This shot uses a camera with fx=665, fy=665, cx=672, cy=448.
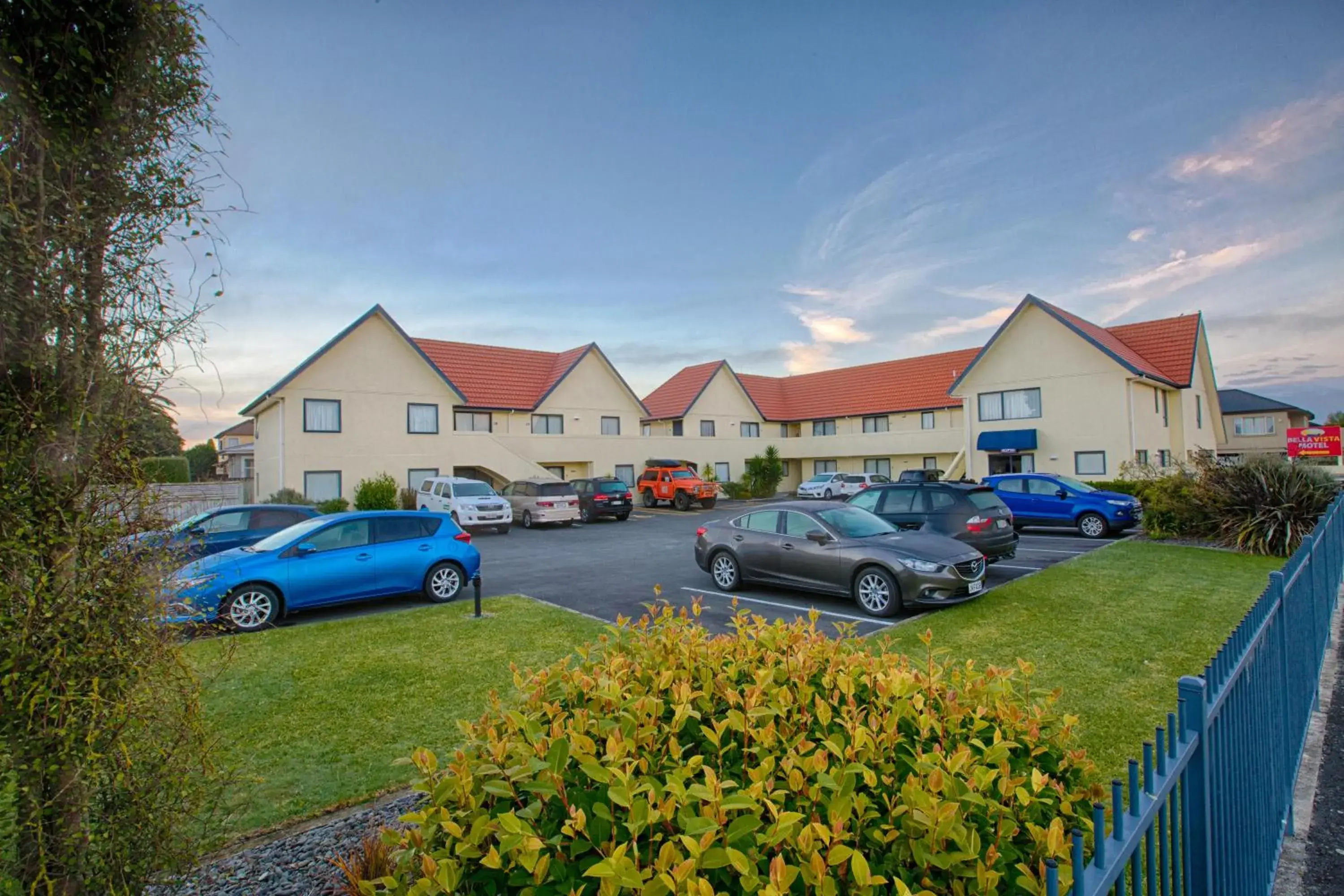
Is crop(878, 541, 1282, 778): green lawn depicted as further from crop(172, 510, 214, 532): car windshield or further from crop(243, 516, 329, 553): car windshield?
crop(243, 516, 329, 553): car windshield

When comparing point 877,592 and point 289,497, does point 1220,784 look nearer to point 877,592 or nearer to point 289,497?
point 877,592

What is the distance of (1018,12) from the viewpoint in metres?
9.59

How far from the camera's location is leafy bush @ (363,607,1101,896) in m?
1.67

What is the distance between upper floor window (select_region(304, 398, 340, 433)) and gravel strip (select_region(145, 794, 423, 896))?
25.7 metres

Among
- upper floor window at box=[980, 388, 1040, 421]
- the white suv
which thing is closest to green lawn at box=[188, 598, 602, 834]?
the white suv

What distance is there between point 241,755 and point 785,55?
39.7ft

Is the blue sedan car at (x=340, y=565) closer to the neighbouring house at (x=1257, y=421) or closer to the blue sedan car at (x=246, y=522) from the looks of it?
the blue sedan car at (x=246, y=522)

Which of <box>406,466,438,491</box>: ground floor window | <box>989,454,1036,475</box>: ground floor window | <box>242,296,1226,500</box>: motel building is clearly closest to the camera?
<box>242,296,1226,500</box>: motel building

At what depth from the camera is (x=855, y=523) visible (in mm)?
10734

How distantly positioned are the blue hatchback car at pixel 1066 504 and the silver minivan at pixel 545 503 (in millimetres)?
15104

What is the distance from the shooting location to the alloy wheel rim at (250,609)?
9.43 metres

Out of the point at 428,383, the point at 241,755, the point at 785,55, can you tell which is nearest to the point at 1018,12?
the point at 785,55

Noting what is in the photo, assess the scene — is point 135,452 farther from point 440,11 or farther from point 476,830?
point 440,11

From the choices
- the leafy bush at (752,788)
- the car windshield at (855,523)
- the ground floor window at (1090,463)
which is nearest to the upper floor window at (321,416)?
the car windshield at (855,523)
